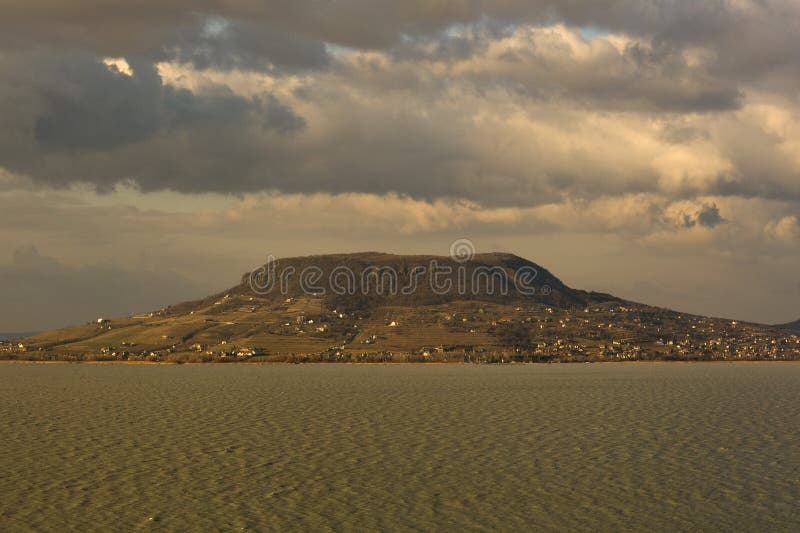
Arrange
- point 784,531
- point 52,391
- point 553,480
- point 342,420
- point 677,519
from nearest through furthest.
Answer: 1. point 784,531
2. point 677,519
3. point 553,480
4. point 342,420
5. point 52,391

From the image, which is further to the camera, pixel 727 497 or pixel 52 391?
pixel 52 391

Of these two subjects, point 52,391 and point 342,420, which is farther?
point 52,391

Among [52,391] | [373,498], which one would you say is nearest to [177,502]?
[373,498]

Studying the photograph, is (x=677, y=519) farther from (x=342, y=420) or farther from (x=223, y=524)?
(x=342, y=420)

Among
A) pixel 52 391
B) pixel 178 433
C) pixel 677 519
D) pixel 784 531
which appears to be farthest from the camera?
pixel 52 391

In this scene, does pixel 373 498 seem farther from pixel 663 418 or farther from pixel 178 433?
pixel 663 418

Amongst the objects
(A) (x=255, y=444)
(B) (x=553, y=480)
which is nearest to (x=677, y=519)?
(B) (x=553, y=480)
